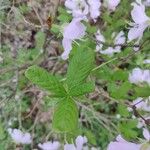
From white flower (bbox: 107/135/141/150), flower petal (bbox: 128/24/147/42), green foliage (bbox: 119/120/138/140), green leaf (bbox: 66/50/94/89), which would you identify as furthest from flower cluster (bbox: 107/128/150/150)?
green foliage (bbox: 119/120/138/140)

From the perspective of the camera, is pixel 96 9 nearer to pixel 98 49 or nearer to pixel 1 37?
pixel 98 49

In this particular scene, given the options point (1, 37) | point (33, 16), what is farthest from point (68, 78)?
point (1, 37)

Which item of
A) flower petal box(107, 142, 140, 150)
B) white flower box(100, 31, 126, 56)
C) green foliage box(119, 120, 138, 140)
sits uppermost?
white flower box(100, 31, 126, 56)

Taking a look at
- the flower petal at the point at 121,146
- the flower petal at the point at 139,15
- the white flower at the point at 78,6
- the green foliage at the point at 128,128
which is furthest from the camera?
the green foliage at the point at 128,128

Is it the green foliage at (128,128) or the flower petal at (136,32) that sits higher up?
the flower petal at (136,32)

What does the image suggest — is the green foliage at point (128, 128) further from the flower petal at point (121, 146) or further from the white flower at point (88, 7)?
the flower petal at point (121, 146)

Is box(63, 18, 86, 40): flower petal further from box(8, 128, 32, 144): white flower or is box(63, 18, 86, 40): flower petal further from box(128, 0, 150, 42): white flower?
box(8, 128, 32, 144): white flower

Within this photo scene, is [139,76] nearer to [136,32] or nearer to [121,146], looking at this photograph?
[136,32]

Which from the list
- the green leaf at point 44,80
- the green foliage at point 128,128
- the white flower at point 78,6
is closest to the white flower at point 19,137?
the green foliage at point 128,128
